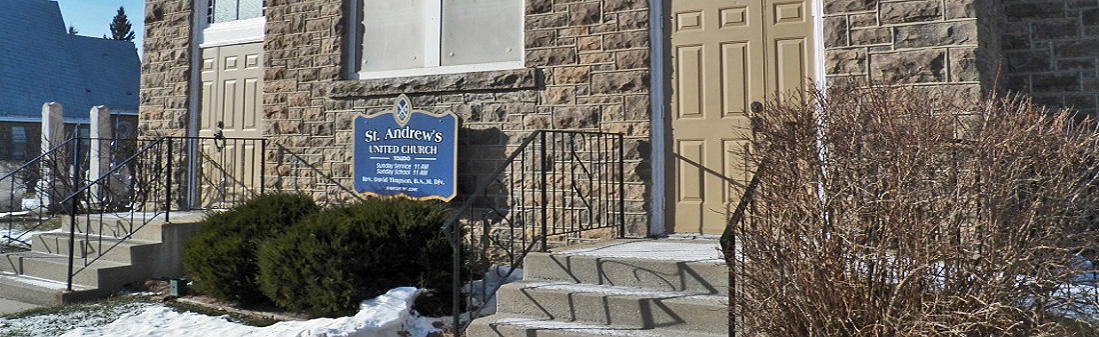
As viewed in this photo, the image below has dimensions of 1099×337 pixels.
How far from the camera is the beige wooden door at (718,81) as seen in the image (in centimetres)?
598

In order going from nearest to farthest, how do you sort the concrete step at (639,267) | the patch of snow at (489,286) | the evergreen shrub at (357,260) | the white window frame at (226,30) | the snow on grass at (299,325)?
the concrete step at (639,267)
the snow on grass at (299,325)
the evergreen shrub at (357,260)
the patch of snow at (489,286)
the white window frame at (226,30)

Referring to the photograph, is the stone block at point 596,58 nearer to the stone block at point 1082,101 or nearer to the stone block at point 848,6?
the stone block at point 848,6

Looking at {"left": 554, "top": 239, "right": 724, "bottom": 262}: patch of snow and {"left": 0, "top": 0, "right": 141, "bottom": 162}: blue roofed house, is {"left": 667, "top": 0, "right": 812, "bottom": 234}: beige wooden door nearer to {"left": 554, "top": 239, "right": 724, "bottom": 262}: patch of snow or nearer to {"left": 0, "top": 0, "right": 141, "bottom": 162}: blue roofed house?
{"left": 554, "top": 239, "right": 724, "bottom": 262}: patch of snow

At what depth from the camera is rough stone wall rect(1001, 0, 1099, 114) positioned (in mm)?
5965

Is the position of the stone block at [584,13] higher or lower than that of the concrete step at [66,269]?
higher

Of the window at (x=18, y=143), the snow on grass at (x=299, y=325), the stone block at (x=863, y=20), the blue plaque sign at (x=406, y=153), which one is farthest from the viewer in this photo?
the window at (x=18, y=143)

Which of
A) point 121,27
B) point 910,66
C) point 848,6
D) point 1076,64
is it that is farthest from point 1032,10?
point 121,27

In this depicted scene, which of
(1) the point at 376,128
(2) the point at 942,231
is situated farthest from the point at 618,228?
(2) the point at 942,231

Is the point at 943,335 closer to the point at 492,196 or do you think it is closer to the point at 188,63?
the point at 492,196

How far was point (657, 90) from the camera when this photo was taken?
20.9 ft

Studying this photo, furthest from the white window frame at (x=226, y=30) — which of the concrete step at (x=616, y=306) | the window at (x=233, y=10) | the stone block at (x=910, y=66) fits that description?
the stone block at (x=910, y=66)

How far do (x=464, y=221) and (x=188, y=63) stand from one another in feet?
14.5

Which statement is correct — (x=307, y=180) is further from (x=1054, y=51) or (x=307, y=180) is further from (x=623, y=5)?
(x=1054, y=51)

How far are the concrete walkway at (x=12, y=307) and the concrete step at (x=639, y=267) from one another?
13.9 feet
